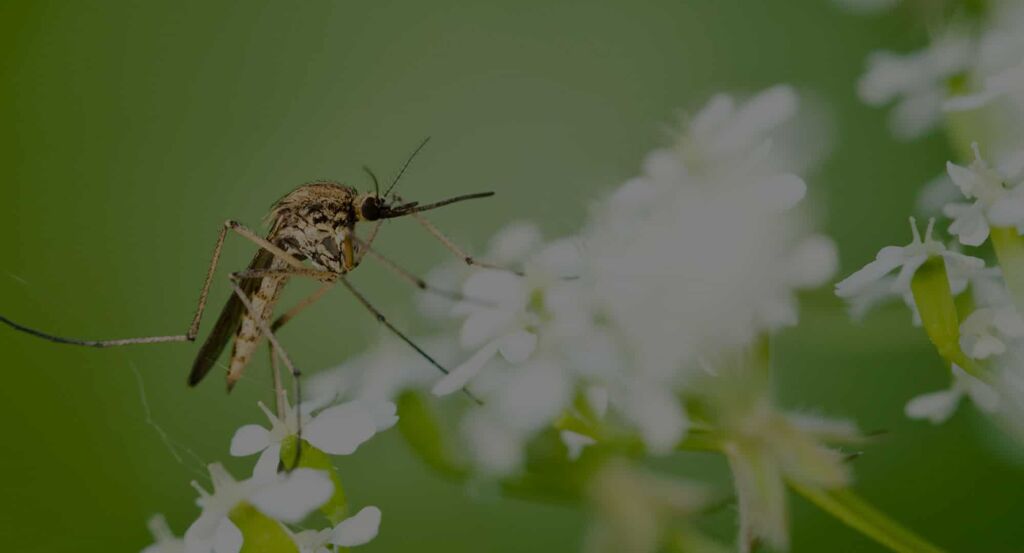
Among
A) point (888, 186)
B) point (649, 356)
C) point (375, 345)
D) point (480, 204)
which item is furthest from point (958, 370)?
point (480, 204)

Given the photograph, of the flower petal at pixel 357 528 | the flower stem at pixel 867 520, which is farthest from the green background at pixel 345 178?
the flower petal at pixel 357 528

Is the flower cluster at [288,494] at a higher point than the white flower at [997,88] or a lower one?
lower

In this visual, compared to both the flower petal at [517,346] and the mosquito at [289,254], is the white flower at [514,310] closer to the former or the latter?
the flower petal at [517,346]

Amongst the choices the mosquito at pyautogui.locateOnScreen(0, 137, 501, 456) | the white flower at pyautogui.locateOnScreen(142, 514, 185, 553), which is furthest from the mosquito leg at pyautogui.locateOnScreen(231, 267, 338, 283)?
the white flower at pyautogui.locateOnScreen(142, 514, 185, 553)

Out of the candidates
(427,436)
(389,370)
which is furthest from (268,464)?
(389,370)

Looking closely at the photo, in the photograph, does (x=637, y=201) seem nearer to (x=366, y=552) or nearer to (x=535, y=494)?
(x=535, y=494)

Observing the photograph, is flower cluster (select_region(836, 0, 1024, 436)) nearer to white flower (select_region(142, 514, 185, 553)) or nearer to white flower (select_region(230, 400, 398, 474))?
white flower (select_region(230, 400, 398, 474))
